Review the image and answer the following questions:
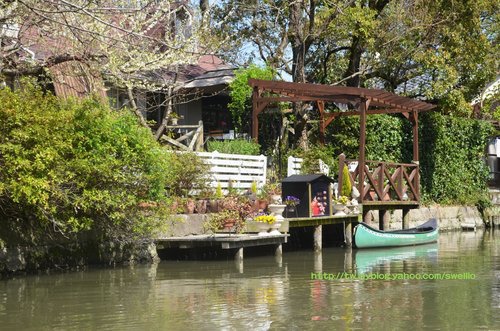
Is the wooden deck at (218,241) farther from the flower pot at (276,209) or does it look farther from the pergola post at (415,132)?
the pergola post at (415,132)

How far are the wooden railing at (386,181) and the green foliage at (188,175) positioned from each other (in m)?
4.19

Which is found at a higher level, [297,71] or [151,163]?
[297,71]

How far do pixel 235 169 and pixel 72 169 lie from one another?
667 centimetres

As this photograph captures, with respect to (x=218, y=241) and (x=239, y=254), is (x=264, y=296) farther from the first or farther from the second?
(x=239, y=254)

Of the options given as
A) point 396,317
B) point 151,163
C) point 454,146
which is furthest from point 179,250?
point 454,146

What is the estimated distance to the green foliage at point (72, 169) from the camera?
13.6m

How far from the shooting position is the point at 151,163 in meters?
15.8

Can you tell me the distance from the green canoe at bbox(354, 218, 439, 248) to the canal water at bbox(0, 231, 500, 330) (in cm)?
226

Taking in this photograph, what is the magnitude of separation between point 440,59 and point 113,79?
39.8 feet

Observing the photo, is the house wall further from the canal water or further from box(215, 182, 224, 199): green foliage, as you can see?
the canal water

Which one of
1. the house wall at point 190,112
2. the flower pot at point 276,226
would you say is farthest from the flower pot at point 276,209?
the house wall at point 190,112

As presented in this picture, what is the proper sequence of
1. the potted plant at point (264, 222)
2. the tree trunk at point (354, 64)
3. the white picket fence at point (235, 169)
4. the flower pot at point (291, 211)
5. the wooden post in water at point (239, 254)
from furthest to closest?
1. the tree trunk at point (354, 64)
2. the white picket fence at point (235, 169)
3. the flower pot at point (291, 211)
4. the potted plant at point (264, 222)
5. the wooden post in water at point (239, 254)

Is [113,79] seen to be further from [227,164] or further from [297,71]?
[297,71]

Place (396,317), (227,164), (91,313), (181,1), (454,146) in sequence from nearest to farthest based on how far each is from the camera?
(396,317)
(91,313)
(227,164)
(181,1)
(454,146)
